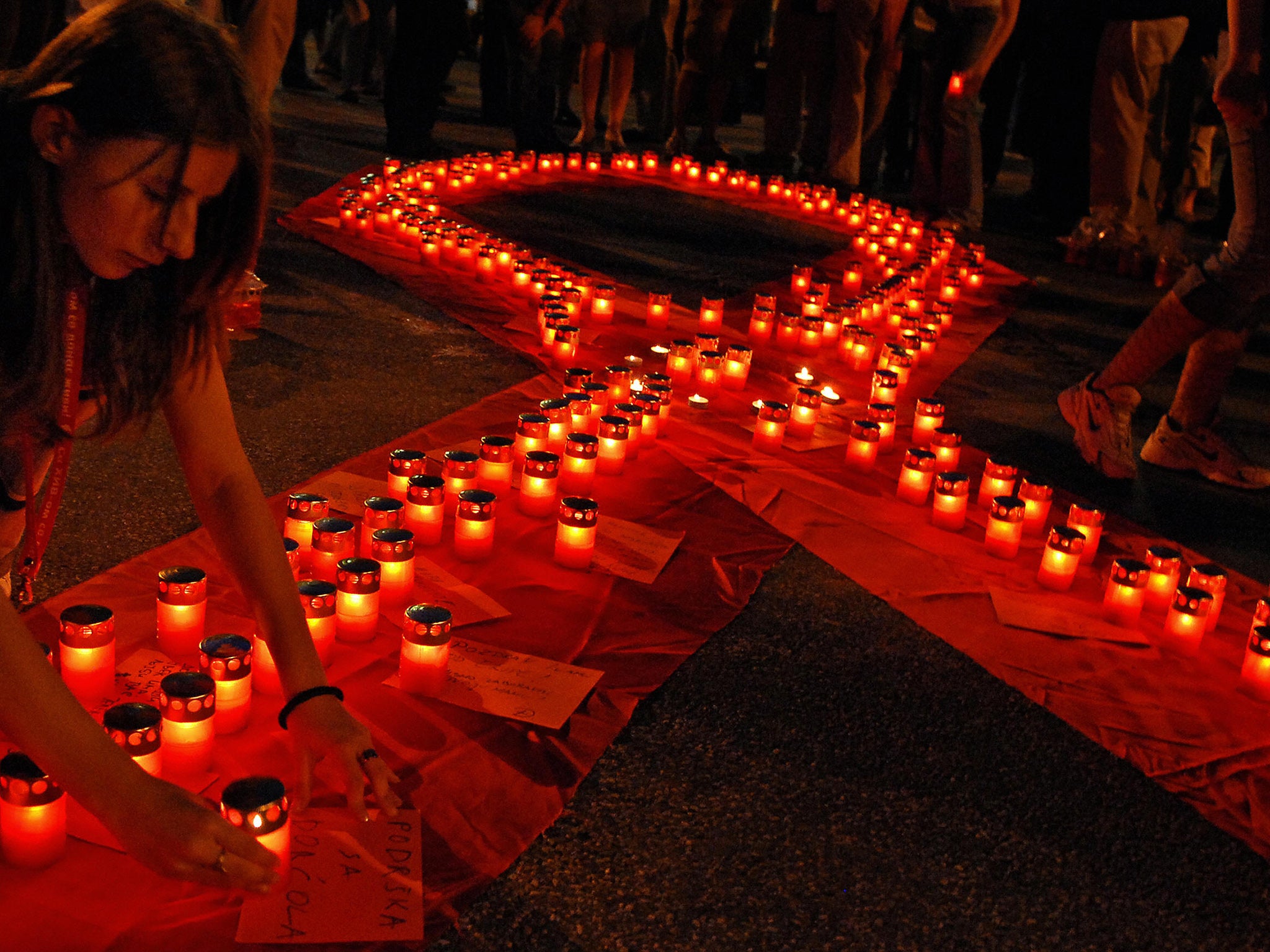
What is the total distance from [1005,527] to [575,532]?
41.9 inches

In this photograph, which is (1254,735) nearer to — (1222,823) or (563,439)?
(1222,823)

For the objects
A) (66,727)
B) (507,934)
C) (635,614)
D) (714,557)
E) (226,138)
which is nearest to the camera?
(66,727)

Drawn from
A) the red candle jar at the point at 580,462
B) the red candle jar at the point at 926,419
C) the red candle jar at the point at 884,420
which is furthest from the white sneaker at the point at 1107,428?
the red candle jar at the point at 580,462

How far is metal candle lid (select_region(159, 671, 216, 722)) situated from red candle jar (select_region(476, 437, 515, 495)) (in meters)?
1.19

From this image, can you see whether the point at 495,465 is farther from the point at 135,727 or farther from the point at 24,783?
the point at 24,783

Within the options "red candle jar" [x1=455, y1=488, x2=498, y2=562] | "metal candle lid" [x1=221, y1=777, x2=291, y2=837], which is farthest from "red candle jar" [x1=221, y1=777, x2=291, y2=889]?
"red candle jar" [x1=455, y1=488, x2=498, y2=562]

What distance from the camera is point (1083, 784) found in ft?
6.81

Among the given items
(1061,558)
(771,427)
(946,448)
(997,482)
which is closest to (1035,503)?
(997,482)

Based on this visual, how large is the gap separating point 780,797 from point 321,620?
822 millimetres

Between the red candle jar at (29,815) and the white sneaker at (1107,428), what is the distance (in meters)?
3.02

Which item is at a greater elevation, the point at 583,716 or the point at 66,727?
the point at 66,727

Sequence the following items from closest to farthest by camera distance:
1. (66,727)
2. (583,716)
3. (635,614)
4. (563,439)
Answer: (66,727) → (583,716) → (635,614) → (563,439)

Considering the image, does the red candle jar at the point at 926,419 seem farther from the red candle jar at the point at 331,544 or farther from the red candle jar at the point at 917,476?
the red candle jar at the point at 331,544

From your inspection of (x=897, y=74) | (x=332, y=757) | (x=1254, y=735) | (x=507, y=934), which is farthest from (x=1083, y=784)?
(x=897, y=74)
